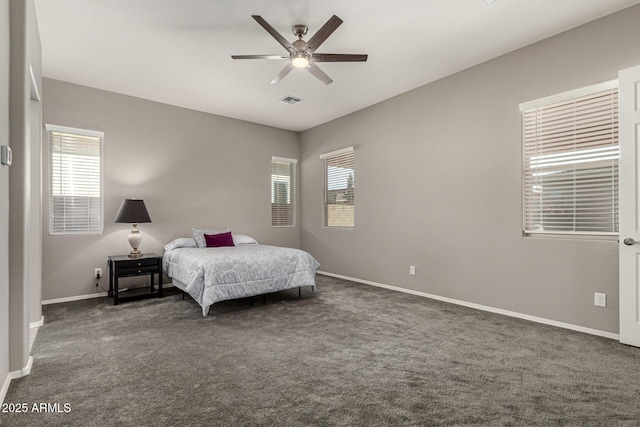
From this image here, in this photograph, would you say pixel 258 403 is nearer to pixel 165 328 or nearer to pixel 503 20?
pixel 165 328

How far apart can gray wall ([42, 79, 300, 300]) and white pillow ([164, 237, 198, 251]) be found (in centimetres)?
33

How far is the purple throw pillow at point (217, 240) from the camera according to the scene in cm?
495

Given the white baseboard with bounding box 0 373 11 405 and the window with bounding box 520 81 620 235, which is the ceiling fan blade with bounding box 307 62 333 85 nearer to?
the window with bounding box 520 81 620 235

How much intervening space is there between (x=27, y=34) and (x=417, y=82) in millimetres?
3972

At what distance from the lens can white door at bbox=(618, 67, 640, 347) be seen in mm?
2697

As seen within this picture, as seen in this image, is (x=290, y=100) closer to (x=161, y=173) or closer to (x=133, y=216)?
(x=161, y=173)

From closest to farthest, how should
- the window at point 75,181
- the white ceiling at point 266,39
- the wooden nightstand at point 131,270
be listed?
1. the white ceiling at point 266,39
2. the wooden nightstand at point 131,270
3. the window at point 75,181

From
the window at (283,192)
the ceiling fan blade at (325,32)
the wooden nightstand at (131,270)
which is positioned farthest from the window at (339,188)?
the wooden nightstand at (131,270)

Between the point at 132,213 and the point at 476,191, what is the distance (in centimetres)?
433

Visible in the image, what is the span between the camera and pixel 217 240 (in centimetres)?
499

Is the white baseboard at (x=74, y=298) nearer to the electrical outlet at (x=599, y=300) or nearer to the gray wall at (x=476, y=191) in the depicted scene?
the gray wall at (x=476, y=191)

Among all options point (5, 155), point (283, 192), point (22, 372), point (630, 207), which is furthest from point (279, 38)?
point (283, 192)

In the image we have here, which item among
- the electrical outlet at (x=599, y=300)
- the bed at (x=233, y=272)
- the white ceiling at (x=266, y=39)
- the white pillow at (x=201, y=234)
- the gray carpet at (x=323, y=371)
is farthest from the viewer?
the white pillow at (x=201, y=234)

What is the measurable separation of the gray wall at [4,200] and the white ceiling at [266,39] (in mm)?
1062
